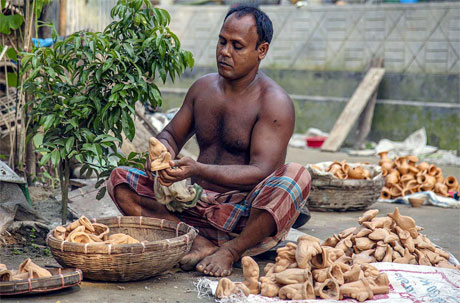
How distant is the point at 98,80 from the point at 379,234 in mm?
1854

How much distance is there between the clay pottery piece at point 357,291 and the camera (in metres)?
3.12

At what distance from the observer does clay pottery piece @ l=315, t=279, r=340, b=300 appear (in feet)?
10.2

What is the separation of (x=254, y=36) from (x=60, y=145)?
52.3 inches

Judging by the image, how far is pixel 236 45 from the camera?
3.84 meters

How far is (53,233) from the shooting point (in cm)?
332

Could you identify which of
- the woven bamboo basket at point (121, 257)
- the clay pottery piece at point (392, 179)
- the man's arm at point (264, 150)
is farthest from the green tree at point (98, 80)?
the clay pottery piece at point (392, 179)

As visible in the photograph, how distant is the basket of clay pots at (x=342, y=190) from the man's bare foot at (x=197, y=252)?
195 centimetres

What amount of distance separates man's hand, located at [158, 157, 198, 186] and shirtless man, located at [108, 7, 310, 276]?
0.06m

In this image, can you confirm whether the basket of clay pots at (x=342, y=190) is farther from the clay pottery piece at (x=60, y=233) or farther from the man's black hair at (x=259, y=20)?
the clay pottery piece at (x=60, y=233)

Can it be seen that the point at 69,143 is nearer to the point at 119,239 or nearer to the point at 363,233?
the point at 119,239

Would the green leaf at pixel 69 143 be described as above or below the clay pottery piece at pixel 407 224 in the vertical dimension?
above

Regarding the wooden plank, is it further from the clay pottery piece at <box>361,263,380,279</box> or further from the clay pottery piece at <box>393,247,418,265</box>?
the clay pottery piece at <box>361,263,380,279</box>

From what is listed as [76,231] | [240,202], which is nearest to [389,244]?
[240,202]

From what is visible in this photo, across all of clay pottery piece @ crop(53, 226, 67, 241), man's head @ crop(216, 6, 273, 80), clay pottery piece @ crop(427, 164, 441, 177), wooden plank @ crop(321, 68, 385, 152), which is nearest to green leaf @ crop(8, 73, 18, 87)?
man's head @ crop(216, 6, 273, 80)
